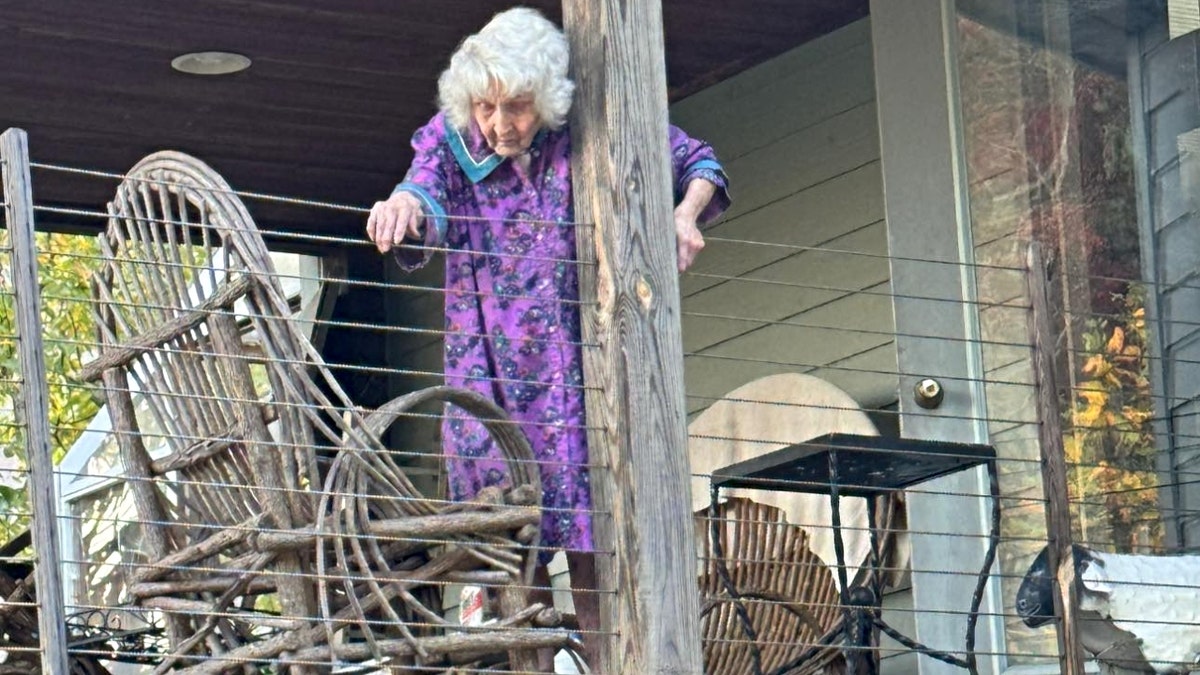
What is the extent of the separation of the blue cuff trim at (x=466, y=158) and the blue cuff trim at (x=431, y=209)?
0.44 ft

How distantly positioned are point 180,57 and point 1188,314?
287 cm

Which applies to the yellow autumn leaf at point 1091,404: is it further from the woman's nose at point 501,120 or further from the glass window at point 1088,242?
the woman's nose at point 501,120

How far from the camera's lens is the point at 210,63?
5.71 m

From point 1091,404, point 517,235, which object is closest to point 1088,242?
point 1091,404

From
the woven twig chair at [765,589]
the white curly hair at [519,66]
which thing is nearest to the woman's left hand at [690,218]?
the white curly hair at [519,66]

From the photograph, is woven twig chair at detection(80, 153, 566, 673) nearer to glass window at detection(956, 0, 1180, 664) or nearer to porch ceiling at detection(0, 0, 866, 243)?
glass window at detection(956, 0, 1180, 664)

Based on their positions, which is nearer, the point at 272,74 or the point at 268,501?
the point at 268,501

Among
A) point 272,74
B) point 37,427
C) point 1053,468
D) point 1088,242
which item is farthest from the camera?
point 272,74

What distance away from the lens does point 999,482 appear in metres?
4.70

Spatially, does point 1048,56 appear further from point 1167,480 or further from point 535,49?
point 535,49

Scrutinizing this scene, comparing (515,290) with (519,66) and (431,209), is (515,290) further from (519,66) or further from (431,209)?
(519,66)

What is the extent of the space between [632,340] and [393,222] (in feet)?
1.47

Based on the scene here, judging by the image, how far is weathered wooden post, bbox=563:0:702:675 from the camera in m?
3.27

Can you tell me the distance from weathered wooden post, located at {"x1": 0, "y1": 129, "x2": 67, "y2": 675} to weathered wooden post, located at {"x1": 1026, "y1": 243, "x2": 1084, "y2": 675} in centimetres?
191
